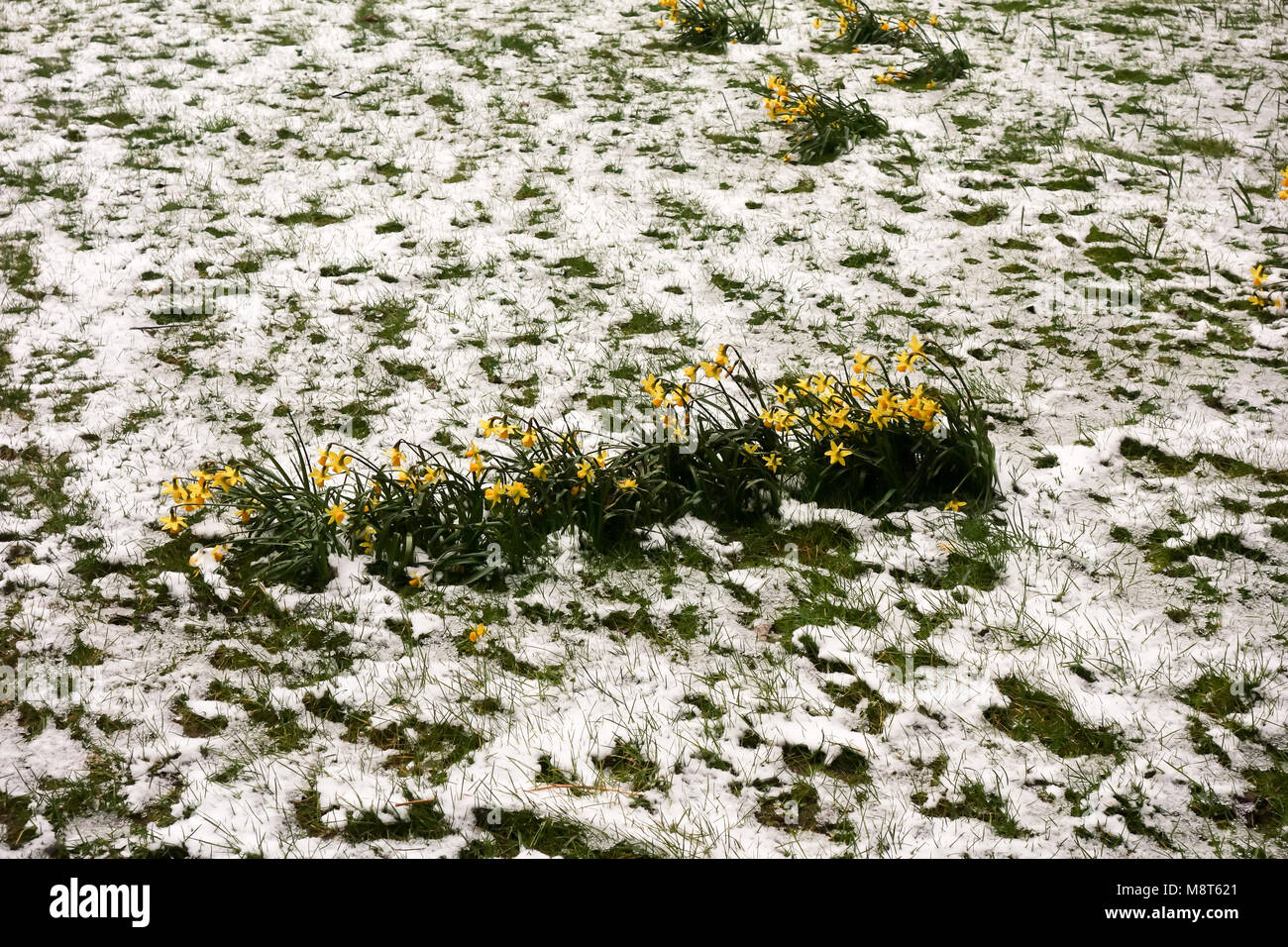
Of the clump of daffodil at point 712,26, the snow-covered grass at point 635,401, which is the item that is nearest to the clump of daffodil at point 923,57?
the snow-covered grass at point 635,401

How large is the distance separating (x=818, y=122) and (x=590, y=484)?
3.93m

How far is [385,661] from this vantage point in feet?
10.4

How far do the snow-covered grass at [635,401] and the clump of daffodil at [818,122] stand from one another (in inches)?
4.8

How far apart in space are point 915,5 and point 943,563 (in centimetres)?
673

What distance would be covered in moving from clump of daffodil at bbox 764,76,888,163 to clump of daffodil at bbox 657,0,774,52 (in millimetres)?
1412

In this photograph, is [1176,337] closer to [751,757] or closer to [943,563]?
[943,563]

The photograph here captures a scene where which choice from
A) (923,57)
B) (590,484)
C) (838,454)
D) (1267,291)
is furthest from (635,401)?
(923,57)

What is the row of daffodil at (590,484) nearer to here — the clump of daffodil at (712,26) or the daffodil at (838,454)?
the daffodil at (838,454)

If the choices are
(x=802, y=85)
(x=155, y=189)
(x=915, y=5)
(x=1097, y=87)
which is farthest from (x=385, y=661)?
(x=915, y=5)

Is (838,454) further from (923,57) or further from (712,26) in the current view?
(712,26)

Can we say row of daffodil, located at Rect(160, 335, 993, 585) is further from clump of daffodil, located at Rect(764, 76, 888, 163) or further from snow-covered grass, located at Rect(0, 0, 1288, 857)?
clump of daffodil, located at Rect(764, 76, 888, 163)

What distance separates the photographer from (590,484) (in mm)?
3576
